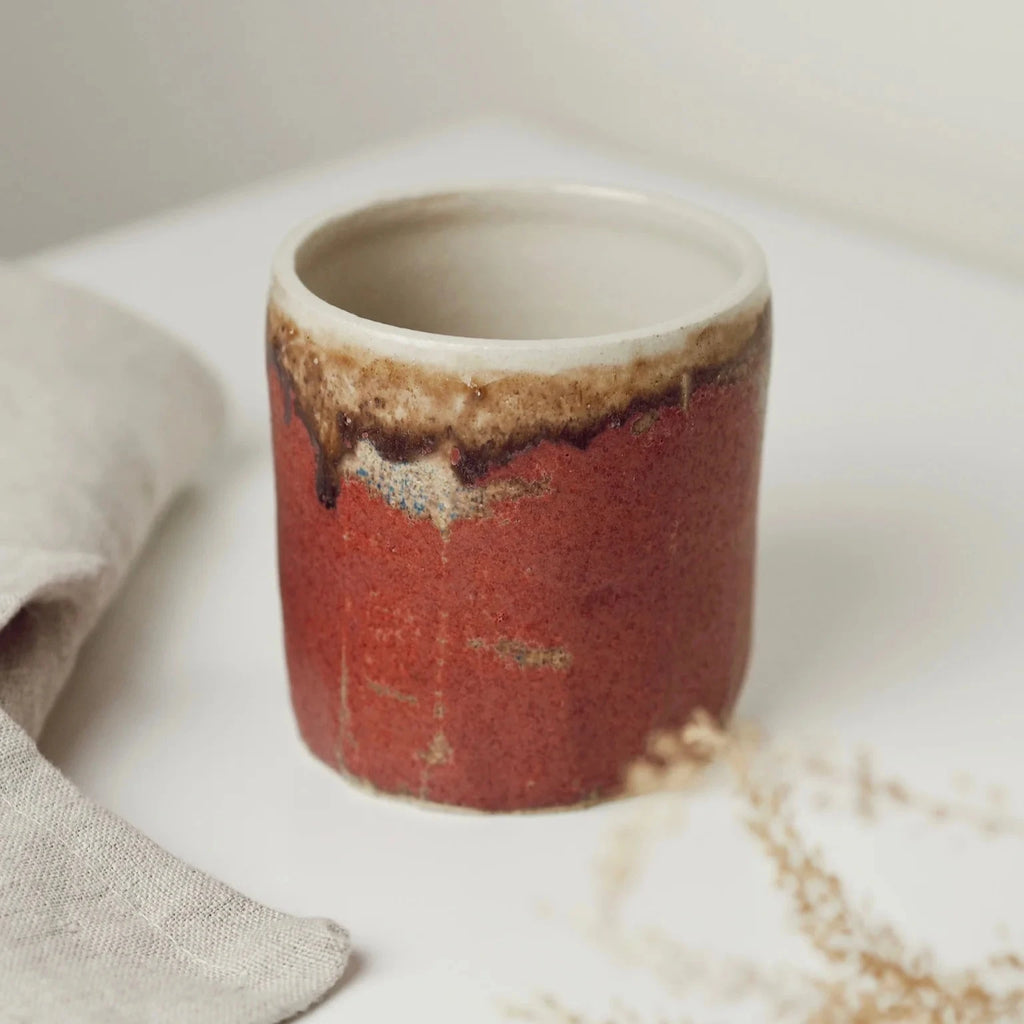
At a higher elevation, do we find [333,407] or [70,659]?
[333,407]

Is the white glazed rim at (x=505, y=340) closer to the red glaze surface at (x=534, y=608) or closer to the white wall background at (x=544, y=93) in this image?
the red glaze surface at (x=534, y=608)

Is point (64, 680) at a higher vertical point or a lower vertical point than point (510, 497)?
lower

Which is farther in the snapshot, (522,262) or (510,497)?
(522,262)

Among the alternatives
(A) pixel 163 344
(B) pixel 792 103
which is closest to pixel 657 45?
(B) pixel 792 103

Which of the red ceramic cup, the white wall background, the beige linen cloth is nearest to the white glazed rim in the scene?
the red ceramic cup

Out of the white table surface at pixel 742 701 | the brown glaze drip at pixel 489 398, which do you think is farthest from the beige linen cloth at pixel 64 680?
the brown glaze drip at pixel 489 398

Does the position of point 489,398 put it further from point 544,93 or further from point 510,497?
point 544,93

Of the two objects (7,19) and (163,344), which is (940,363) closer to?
(163,344)

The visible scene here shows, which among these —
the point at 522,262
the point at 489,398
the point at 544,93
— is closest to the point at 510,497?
the point at 489,398
